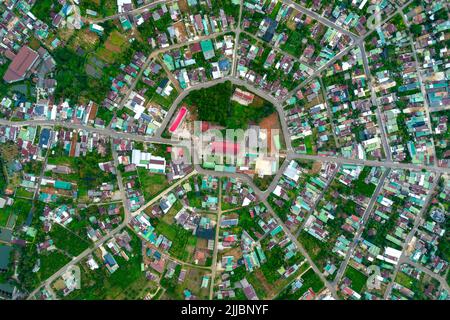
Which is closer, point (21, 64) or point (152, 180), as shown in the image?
point (21, 64)

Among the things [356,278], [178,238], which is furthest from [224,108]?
[356,278]

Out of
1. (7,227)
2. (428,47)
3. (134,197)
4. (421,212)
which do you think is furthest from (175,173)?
(428,47)

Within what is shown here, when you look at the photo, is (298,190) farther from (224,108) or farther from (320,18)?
(320,18)

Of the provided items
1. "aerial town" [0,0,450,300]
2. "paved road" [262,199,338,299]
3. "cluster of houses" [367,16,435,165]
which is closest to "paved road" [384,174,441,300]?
"aerial town" [0,0,450,300]

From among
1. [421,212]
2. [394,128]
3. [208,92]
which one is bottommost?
[421,212]

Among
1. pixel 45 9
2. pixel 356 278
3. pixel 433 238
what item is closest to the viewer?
pixel 433 238

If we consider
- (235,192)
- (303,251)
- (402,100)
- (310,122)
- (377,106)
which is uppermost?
(402,100)

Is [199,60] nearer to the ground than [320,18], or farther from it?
nearer to the ground

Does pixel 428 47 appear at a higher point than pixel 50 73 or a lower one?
higher

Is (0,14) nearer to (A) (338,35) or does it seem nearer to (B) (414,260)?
(A) (338,35)

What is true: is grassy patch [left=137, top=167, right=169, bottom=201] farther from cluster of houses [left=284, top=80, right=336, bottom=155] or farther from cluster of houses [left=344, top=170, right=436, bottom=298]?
cluster of houses [left=344, top=170, right=436, bottom=298]
